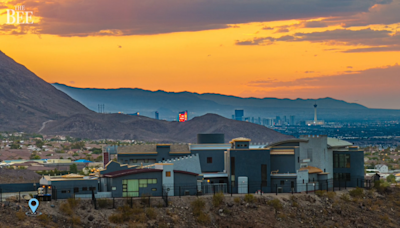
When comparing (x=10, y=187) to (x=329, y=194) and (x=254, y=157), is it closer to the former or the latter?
(x=254, y=157)

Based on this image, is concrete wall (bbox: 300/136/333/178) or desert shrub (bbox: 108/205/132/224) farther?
concrete wall (bbox: 300/136/333/178)

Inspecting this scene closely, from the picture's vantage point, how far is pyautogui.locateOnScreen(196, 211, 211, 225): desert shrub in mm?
62625

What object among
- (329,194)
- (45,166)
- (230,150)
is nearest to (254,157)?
(230,150)

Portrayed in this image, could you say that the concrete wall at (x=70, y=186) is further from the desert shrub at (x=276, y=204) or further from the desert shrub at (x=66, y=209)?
Answer: the desert shrub at (x=276, y=204)

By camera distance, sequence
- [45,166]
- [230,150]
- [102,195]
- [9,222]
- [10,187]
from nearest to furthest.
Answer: [9,222], [102,195], [10,187], [230,150], [45,166]

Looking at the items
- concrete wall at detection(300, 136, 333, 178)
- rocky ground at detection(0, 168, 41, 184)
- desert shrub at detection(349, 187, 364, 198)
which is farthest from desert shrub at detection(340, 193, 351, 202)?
rocky ground at detection(0, 168, 41, 184)

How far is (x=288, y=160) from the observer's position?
75.5m

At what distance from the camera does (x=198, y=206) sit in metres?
64.2

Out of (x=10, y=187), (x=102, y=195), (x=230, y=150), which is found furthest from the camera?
(x=230, y=150)

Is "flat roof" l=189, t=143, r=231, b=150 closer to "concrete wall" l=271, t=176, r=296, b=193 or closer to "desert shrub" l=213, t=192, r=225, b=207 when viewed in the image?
"concrete wall" l=271, t=176, r=296, b=193

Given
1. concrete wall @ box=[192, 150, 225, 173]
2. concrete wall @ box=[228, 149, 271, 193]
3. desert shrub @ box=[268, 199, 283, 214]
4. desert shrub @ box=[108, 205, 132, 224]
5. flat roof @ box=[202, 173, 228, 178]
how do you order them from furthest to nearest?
concrete wall @ box=[192, 150, 225, 173] → flat roof @ box=[202, 173, 228, 178] → concrete wall @ box=[228, 149, 271, 193] → desert shrub @ box=[268, 199, 283, 214] → desert shrub @ box=[108, 205, 132, 224]

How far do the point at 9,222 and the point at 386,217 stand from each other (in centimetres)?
4074

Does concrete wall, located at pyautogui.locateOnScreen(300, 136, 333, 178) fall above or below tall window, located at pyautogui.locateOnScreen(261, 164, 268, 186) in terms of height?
above

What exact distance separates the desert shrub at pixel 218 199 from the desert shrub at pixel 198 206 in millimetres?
1221
